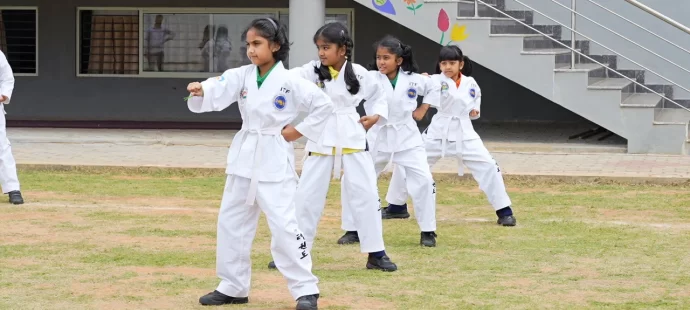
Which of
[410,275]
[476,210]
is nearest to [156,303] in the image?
[410,275]

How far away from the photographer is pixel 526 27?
632 inches

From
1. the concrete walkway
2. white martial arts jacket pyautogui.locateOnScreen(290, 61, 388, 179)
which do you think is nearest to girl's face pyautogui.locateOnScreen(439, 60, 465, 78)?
white martial arts jacket pyautogui.locateOnScreen(290, 61, 388, 179)

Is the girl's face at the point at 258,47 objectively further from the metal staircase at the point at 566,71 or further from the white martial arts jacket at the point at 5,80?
the metal staircase at the point at 566,71

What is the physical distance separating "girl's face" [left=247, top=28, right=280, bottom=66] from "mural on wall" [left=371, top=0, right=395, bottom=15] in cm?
948

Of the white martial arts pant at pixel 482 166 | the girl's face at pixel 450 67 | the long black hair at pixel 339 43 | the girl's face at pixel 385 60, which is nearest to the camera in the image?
the long black hair at pixel 339 43

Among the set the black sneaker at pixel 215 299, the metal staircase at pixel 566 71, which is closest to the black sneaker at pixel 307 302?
the black sneaker at pixel 215 299

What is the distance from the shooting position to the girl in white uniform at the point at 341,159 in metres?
7.63

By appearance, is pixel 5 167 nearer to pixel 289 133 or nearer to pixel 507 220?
pixel 507 220

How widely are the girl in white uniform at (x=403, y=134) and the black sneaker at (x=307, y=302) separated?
7.80ft

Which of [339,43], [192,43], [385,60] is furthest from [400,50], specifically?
[192,43]

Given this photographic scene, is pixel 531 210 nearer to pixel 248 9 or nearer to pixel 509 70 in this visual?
pixel 509 70

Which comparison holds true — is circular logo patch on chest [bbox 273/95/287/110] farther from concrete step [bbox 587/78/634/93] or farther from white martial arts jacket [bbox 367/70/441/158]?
concrete step [bbox 587/78/634/93]

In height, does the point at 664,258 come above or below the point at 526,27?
below

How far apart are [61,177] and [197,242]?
4.40 meters
